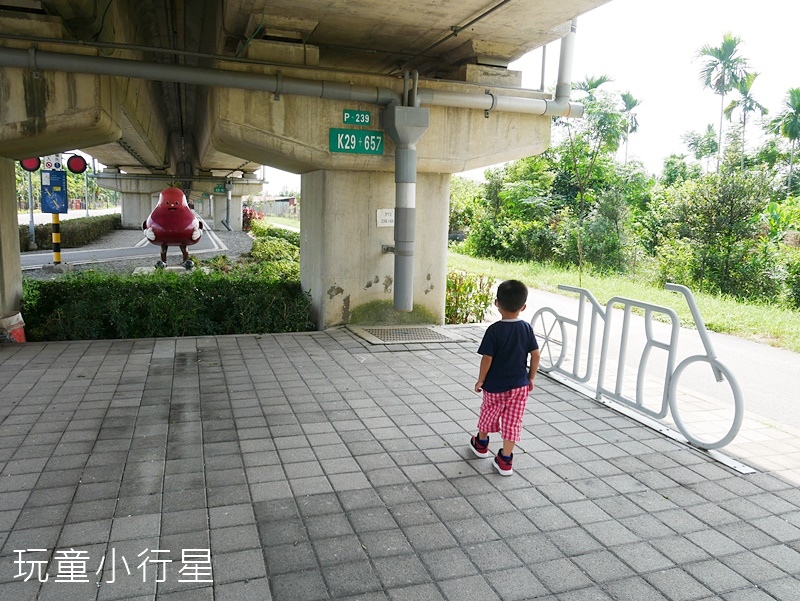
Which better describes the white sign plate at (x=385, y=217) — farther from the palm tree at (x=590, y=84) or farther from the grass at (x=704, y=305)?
the palm tree at (x=590, y=84)

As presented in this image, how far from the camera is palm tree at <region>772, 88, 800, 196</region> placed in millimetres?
34438

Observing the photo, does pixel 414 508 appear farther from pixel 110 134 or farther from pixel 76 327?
pixel 110 134

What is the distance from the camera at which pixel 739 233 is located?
15359 mm

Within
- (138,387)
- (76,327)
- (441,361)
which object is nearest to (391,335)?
(441,361)

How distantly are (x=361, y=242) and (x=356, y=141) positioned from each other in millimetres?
1444

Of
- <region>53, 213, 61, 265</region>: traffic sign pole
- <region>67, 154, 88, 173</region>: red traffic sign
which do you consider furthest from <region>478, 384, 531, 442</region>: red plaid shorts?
<region>53, 213, 61, 265</region>: traffic sign pole

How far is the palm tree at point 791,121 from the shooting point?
34438 millimetres

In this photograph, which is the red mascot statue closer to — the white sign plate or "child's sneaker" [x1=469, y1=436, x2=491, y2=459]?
the white sign plate

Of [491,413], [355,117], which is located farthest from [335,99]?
[491,413]

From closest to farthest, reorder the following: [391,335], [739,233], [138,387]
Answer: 1. [138,387]
2. [391,335]
3. [739,233]

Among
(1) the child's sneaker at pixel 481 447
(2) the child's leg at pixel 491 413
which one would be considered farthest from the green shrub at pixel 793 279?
(2) the child's leg at pixel 491 413

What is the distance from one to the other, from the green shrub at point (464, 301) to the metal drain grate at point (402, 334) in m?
0.91

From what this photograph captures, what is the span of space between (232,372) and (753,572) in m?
4.95

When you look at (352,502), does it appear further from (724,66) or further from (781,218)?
(724,66)
